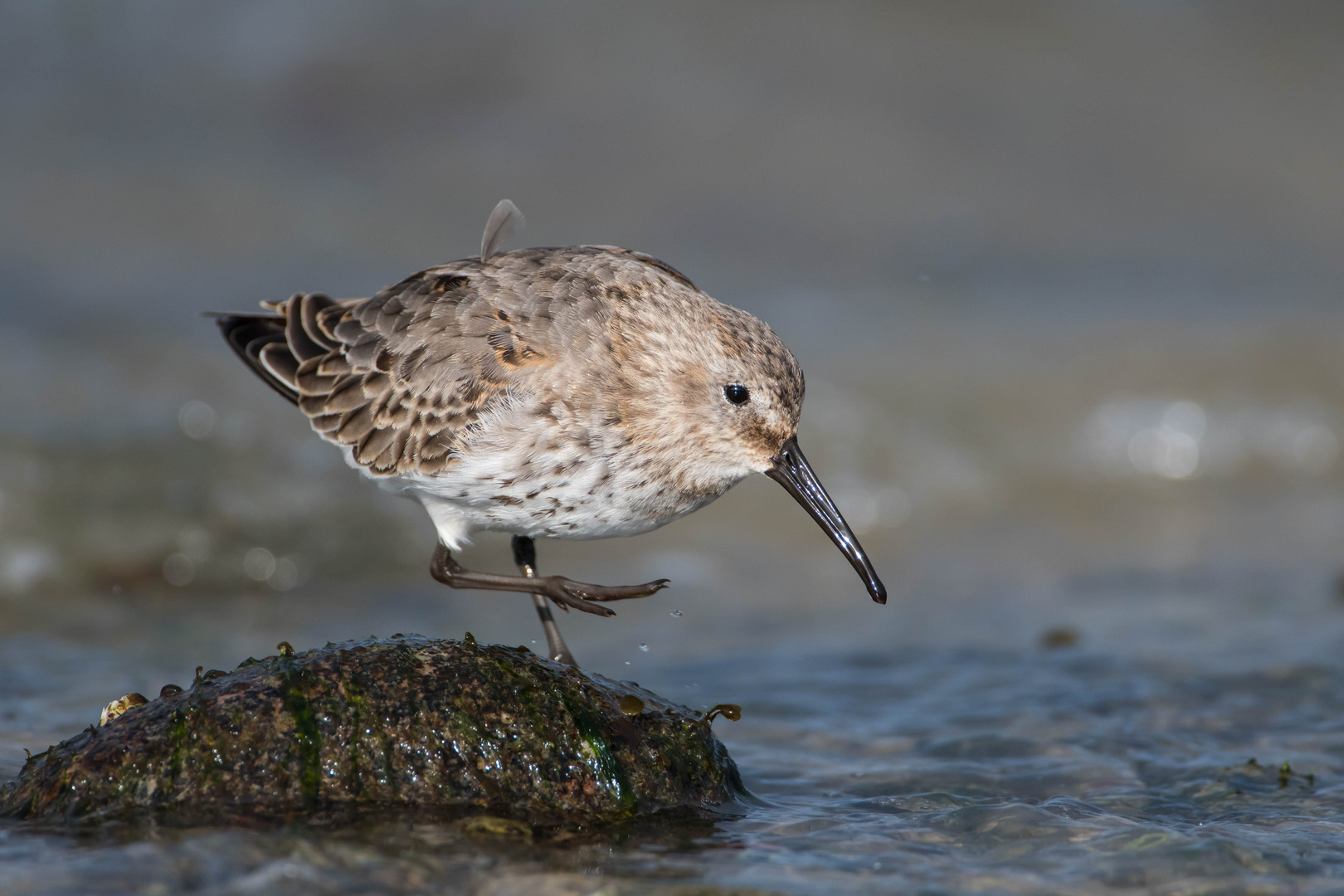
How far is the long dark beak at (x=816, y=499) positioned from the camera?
5188mm

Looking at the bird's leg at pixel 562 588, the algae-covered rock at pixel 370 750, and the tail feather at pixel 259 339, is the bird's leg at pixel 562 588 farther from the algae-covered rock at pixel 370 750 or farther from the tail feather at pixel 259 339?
the tail feather at pixel 259 339

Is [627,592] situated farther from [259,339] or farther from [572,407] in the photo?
[259,339]

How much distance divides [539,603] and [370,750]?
1570 millimetres

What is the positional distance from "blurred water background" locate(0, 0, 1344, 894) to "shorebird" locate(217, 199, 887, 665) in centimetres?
123

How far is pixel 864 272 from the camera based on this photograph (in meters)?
12.5

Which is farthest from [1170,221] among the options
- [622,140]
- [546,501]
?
[546,501]

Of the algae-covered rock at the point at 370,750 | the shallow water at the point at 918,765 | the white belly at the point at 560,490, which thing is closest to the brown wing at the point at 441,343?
the white belly at the point at 560,490

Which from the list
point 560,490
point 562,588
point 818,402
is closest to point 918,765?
point 562,588

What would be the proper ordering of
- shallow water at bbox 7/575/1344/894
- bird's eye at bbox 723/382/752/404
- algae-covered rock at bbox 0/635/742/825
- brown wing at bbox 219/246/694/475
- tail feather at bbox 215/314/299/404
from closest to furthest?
shallow water at bbox 7/575/1344/894 → algae-covered rock at bbox 0/635/742/825 → bird's eye at bbox 723/382/752/404 → brown wing at bbox 219/246/694/475 → tail feather at bbox 215/314/299/404

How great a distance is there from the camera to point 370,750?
4.29 meters

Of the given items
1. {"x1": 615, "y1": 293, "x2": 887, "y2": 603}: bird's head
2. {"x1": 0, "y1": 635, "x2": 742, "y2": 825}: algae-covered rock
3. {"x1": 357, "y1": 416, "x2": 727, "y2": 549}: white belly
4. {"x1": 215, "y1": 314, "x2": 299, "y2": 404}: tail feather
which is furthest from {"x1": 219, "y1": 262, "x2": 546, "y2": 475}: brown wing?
{"x1": 0, "y1": 635, "x2": 742, "y2": 825}: algae-covered rock

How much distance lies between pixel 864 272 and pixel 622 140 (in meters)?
3.15

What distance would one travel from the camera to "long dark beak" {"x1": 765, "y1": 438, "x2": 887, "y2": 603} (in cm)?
519

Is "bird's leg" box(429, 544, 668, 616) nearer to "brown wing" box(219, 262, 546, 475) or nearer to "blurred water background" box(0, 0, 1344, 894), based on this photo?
"brown wing" box(219, 262, 546, 475)
